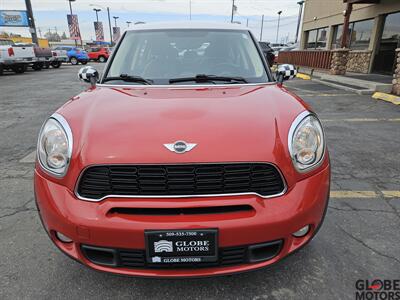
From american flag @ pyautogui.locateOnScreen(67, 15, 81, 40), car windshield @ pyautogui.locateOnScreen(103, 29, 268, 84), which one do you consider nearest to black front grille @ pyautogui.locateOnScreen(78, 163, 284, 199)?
car windshield @ pyautogui.locateOnScreen(103, 29, 268, 84)

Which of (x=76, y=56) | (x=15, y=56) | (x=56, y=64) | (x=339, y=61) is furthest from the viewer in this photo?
(x=76, y=56)

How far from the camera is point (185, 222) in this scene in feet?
5.08

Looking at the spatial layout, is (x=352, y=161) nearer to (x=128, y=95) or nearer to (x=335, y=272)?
(x=335, y=272)

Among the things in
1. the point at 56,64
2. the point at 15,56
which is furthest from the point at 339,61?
the point at 56,64

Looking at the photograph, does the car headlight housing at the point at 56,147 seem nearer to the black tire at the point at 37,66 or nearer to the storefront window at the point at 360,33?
the storefront window at the point at 360,33

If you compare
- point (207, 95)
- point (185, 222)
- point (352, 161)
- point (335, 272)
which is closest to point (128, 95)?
point (207, 95)

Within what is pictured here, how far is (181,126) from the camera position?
1.75m

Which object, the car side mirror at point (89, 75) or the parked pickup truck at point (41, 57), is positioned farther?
the parked pickup truck at point (41, 57)

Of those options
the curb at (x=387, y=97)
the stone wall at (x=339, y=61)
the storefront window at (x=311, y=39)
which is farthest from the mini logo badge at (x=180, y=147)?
the storefront window at (x=311, y=39)

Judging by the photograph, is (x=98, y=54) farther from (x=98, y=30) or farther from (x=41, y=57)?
(x=98, y=30)

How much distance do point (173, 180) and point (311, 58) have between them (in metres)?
16.2

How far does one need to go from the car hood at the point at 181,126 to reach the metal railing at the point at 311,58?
44.1 feet

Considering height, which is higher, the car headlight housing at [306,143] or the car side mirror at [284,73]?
the car side mirror at [284,73]

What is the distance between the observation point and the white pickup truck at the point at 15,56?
16266 mm
